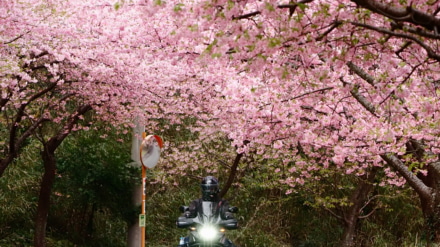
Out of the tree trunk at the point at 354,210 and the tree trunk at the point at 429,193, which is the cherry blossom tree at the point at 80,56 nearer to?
the tree trunk at the point at 429,193

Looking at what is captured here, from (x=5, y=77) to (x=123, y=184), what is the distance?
6.11 meters

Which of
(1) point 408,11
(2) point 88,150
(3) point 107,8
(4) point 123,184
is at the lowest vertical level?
(1) point 408,11

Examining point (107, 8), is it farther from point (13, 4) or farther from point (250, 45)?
point (250, 45)

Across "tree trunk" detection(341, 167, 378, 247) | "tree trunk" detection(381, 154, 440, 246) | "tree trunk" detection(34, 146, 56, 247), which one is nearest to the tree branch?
"tree trunk" detection(381, 154, 440, 246)

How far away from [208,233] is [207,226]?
0.13 metres

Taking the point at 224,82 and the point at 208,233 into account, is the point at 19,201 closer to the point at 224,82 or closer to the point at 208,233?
the point at 224,82

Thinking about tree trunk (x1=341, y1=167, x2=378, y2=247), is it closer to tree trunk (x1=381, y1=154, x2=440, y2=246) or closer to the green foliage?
tree trunk (x1=381, y1=154, x2=440, y2=246)

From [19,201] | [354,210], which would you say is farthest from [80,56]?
[354,210]

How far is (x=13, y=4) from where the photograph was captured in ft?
28.4

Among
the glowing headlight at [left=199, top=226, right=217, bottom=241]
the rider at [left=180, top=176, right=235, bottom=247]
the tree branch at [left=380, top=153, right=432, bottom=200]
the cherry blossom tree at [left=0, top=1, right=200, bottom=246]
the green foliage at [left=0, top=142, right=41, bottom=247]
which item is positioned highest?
the cherry blossom tree at [left=0, top=1, right=200, bottom=246]

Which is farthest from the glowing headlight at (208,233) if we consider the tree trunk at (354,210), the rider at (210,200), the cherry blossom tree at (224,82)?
the tree trunk at (354,210)

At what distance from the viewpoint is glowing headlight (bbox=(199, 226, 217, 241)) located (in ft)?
27.0

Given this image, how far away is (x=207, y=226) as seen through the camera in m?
8.39

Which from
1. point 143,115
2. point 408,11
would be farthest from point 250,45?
point 143,115
